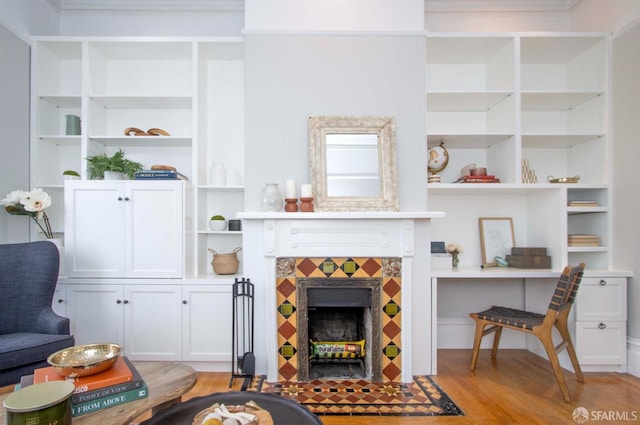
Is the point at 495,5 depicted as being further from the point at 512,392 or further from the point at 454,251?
the point at 512,392

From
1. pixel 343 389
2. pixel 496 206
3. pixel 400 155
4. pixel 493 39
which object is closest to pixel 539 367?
pixel 496 206

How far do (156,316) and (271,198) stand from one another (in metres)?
1.34

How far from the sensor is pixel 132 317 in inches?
109

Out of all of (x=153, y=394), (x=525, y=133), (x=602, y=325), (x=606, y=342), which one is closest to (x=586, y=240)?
(x=602, y=325)

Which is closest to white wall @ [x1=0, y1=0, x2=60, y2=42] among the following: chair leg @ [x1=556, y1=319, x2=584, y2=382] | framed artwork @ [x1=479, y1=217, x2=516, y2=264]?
framed artwork @ [x1=479, y1=217, x2=516, y2=264]

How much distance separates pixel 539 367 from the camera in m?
2.86

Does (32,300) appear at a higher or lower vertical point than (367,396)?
higher

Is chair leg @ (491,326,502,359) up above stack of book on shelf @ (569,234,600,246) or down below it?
below

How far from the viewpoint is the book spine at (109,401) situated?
1.20m

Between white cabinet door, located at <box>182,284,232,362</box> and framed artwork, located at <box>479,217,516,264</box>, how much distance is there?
2.37 metres

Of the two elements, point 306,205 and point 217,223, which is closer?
point 306,205

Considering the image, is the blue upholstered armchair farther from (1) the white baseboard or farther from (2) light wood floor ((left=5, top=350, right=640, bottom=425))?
(1) the white baseboard

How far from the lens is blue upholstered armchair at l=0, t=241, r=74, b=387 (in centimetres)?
209

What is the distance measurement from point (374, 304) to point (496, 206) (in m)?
1.68
